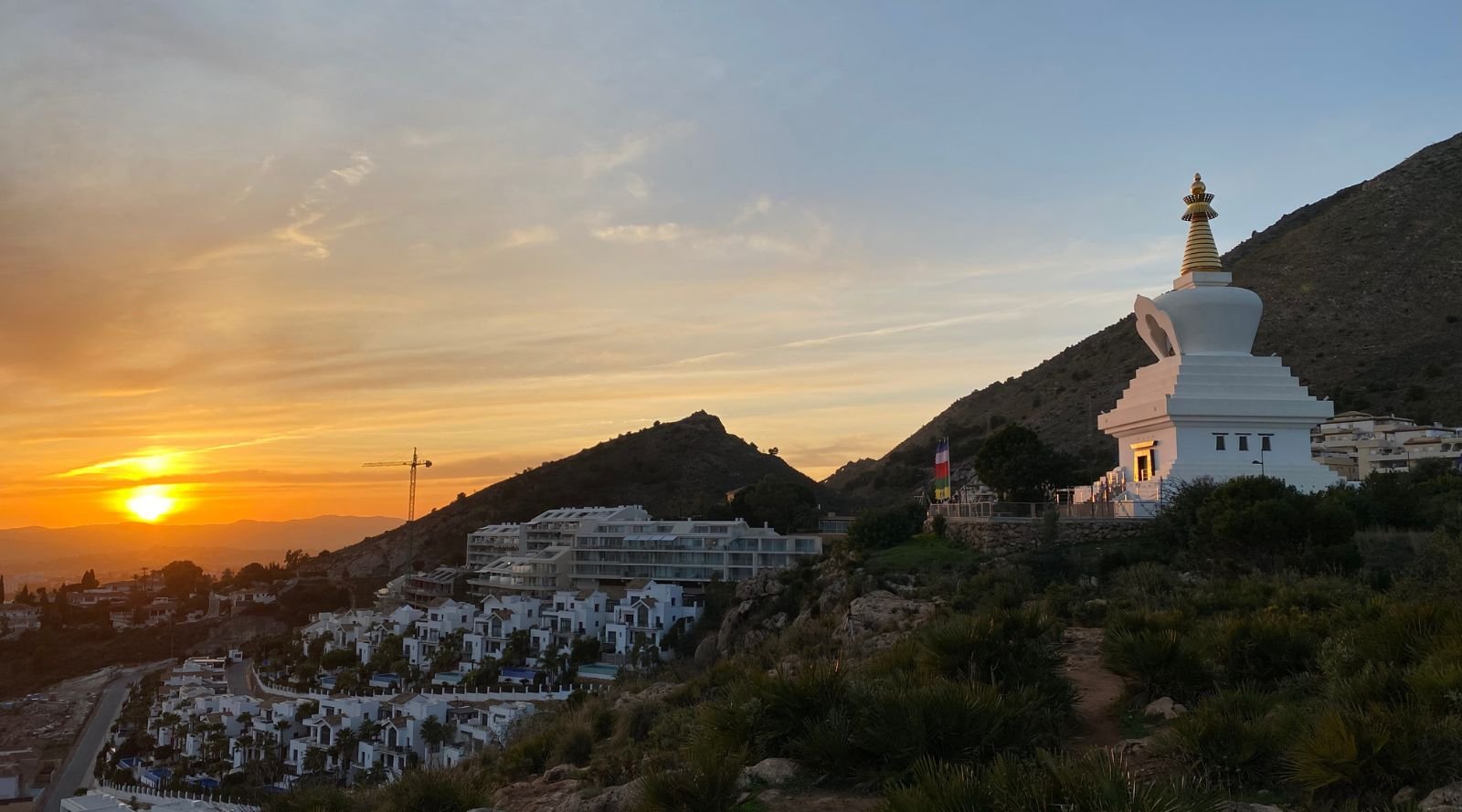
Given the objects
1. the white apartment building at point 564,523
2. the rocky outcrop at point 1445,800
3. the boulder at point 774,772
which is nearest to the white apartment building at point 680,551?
the white apartment building at point 564,523

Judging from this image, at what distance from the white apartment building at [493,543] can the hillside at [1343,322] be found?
2871cm

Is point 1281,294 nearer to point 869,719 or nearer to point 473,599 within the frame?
point 473,599

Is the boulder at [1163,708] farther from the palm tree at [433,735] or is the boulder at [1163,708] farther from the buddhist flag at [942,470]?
the palm tree at [433,735]

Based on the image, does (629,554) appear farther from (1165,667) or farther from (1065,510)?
(1165,667)

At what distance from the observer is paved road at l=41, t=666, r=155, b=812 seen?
43812 mm

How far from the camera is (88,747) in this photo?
50969 millimetres

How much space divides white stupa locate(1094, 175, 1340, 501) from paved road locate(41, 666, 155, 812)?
43.2 m

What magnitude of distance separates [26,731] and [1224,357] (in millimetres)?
61583

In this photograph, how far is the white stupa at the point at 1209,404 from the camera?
25.0m

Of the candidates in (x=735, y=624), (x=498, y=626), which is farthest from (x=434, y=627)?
(x=735, y=624)

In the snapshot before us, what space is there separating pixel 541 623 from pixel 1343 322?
1998 inches

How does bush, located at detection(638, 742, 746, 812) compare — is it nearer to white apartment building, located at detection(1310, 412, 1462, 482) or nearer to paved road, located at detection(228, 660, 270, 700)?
white apartment building, located at detection(1310, 412, 1462, 482)

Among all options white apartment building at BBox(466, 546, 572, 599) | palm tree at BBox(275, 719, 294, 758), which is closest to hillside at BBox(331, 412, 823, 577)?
white apartment building at BBox(466, 546, 572, 599)

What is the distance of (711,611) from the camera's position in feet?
167
